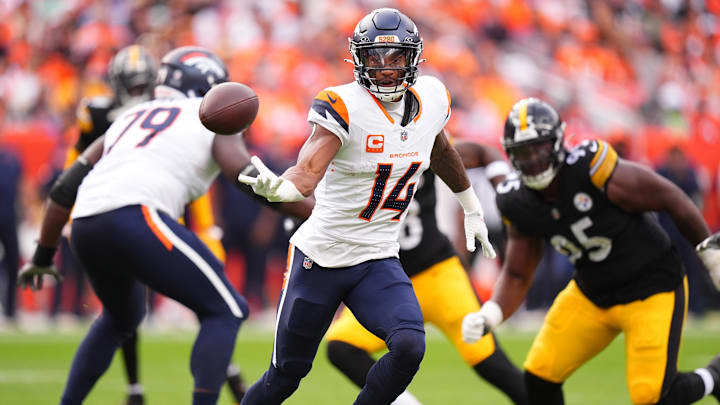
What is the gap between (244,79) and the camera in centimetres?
1262

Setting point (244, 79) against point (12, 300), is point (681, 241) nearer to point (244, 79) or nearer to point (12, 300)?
point (244, 79)

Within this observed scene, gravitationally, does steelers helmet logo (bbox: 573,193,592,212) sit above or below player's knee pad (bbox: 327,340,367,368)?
above

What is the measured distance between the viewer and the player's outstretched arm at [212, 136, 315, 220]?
14.0 feet

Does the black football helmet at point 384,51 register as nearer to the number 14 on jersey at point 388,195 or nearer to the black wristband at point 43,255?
the number 14 on jersey at point 388,195

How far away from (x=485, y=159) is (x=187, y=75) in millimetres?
1638

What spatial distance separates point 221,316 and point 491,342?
1408mm

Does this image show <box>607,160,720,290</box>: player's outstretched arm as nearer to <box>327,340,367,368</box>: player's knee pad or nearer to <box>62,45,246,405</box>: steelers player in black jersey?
<box>327,340,367,368</box>: player's knee pad

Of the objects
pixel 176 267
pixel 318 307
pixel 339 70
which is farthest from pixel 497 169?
pixel 339 70

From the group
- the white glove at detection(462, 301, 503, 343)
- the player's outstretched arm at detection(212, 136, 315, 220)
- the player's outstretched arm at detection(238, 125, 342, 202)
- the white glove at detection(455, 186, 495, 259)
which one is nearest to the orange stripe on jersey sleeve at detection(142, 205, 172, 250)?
the player's outstretched arm at detection(212, 136, 315, 220)

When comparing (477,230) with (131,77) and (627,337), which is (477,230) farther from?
(131,77)

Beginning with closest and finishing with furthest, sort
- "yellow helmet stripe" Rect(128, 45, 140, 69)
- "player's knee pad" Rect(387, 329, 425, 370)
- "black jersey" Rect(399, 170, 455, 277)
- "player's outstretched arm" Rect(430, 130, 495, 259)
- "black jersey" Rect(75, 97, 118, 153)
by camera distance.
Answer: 1. "player's knee pad" Rect(387, 329, 425, 370)
2. "player's outstretched arm" Rect(430, 130, 495, 259)
3. "black jersey" Rect(399, 170, 455, 277)
4. "black jersey" Rect(75, 97, 118, 153)
5. "yellow helmet stripe" Rect(128, 45, 140, 69)

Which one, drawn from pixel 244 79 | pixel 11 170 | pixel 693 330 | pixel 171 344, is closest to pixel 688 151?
pixel 693 330

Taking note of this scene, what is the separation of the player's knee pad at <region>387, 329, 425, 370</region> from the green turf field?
2589 millimetres

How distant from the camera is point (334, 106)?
3.75 m
